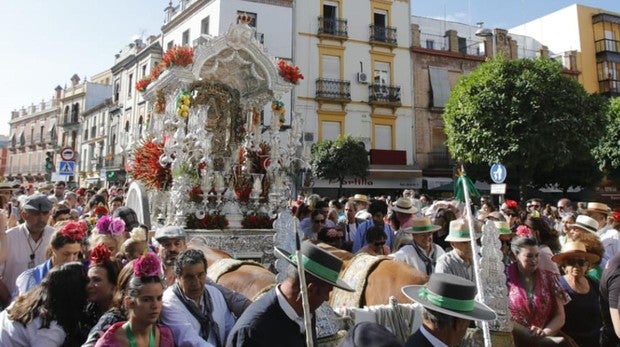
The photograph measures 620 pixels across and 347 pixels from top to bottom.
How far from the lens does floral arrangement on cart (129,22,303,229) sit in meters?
8.94

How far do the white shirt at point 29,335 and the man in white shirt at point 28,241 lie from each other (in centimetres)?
197

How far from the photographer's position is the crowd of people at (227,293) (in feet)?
8.29

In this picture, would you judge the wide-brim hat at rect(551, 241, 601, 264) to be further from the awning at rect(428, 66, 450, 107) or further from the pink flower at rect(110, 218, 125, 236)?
the awning at rect(428, 66, 450, 107)

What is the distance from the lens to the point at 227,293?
147 inches

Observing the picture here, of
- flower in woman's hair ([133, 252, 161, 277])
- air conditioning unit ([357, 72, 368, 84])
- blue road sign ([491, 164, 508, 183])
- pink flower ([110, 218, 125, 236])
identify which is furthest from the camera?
air conditioning unit ([357, 72, 368, 84])

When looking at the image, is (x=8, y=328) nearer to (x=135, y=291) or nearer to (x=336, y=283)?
(x=135, y=291)

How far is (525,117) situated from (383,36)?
35.5 feet

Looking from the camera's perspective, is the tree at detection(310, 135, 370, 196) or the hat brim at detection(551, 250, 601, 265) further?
the tree at detection(310, 135, 370, 196)

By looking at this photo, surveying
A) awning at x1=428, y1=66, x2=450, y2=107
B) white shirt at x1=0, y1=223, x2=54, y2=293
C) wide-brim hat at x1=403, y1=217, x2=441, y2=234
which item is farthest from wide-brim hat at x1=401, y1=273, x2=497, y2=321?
awning at x1=428, y1=66, x2=450, y2=107

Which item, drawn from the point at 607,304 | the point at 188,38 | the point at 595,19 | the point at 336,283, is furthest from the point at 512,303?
the point at 595,19

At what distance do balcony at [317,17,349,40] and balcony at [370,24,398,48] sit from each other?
1757 mm

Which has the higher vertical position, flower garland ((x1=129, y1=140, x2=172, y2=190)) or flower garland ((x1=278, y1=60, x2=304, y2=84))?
flower garland ((x1=278, y1=60, x2=304, y2=84))

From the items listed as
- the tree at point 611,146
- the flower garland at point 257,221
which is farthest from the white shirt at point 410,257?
the tree at point 611,146

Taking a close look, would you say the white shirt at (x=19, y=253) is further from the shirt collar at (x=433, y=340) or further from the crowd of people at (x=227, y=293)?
the shirt collar at (x=433, y=340)
